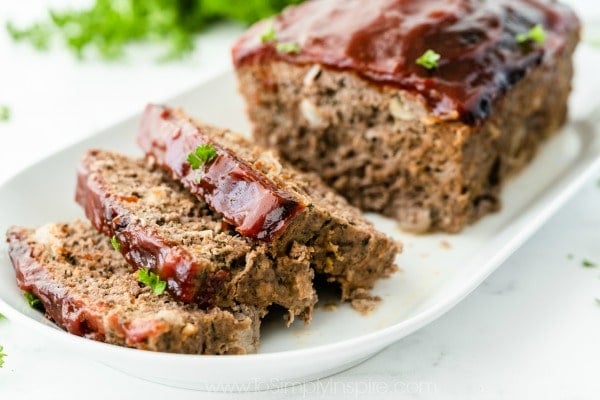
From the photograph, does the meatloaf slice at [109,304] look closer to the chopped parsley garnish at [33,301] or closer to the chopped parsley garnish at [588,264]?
the chopped parsley garnish at [33,301]

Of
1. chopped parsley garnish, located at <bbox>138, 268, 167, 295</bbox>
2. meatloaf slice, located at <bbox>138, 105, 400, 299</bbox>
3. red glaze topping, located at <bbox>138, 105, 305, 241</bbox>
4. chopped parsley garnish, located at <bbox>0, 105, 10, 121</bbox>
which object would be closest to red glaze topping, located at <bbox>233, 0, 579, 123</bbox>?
meatloaf slice, located at <bbox>138, 105, 400, 299</bbox>

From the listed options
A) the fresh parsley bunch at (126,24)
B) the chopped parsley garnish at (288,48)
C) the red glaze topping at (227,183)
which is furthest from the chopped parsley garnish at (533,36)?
the fresh parsley bunch at (126,24)

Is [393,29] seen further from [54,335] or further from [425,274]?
[54,335]

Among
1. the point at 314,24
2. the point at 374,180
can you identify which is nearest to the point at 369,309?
the point at 374,180

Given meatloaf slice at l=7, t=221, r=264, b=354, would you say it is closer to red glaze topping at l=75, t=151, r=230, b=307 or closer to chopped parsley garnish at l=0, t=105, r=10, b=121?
red glaze topping at l=75, t=151, r=230, b=307

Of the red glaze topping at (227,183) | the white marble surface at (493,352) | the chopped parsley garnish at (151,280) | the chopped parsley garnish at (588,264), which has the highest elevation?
the red glaze topping at (227,183)

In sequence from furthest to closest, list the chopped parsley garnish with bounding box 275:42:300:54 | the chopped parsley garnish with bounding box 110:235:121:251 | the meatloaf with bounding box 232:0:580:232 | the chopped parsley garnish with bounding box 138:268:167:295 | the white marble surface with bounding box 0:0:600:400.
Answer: the chopped parsley garnish with bounding box 275:42:300:54
the meatloaf with bounding box 232:0:580:232
the chopped parsley garnish with bounding box 110:235:121:251
the white marble surface with bounding box 0:0:600:400
the chopped parsley garnish with bounding box 138:268:167:295

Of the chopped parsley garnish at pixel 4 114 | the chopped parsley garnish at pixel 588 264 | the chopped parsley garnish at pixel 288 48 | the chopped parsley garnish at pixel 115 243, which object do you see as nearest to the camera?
the chopped parsley garnish at pixel 115 243
